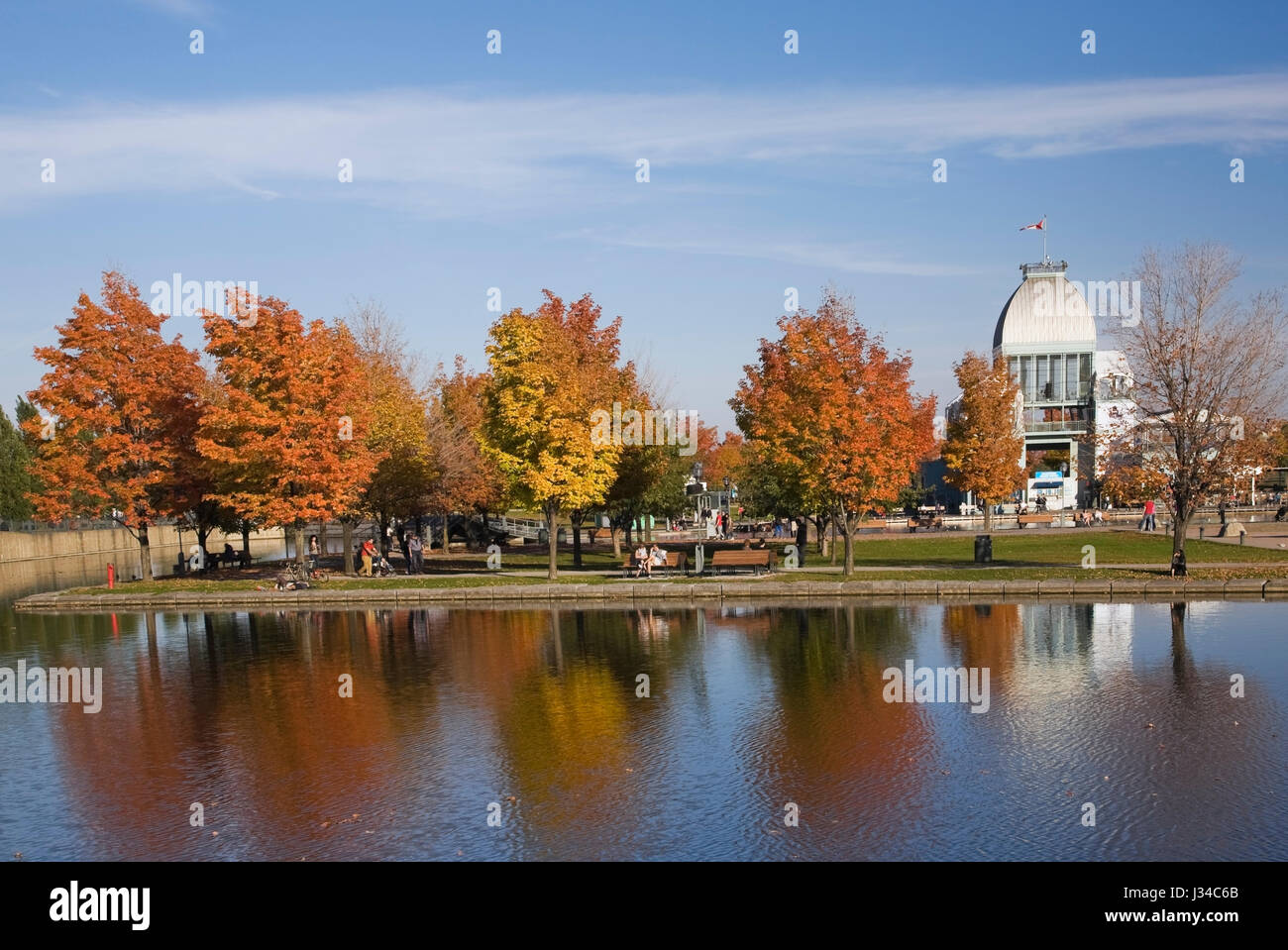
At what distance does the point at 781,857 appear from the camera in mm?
10102

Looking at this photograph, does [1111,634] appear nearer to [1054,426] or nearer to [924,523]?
[924,523]

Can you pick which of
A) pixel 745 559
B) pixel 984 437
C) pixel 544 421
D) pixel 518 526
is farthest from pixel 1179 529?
pixel 518 526

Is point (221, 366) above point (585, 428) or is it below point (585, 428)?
above

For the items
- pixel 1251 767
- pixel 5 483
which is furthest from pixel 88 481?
pixel 5 483

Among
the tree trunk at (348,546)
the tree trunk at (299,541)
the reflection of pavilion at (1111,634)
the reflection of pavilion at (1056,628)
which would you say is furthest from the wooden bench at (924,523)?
the tree trunk at (299,541)

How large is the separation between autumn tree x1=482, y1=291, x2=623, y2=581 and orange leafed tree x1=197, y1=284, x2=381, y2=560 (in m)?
5.09

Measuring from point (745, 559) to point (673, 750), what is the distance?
2093cm

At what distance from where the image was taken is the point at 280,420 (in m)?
34.6

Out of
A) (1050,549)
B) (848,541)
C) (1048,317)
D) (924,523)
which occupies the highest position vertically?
(1048,317)

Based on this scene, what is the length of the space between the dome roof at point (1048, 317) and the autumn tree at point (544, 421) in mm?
54391

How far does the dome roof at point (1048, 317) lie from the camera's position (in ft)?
267

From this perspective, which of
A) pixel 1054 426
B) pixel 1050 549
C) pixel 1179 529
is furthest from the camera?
pixel 1054 426
